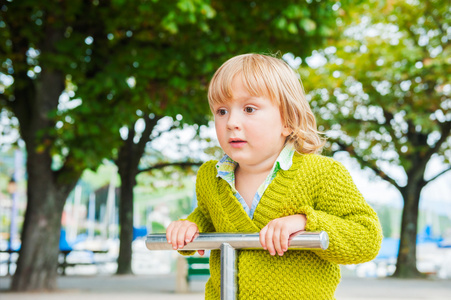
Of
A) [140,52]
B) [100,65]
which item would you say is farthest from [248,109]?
[100,65]

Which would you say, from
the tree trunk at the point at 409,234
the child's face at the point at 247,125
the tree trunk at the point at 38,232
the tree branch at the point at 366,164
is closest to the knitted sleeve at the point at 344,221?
the child's face at the point at 247,125

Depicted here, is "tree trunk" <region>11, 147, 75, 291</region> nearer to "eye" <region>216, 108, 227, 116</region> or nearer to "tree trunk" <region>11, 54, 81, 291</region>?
"tree trunk" <region>11, 54, 81, 291</region>

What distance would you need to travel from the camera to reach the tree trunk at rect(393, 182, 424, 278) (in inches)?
653

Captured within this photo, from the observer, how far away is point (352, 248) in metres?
1.59

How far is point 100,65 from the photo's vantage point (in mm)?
9594

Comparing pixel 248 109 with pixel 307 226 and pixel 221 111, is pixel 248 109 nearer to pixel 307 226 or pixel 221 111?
pixel 221 111

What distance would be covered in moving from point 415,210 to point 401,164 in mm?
1603

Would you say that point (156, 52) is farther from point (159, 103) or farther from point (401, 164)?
point (401, 164)

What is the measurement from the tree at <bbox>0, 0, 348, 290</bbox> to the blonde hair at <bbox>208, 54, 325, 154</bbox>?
16.4 ft

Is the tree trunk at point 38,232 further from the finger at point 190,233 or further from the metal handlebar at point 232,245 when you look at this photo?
the metal handlebar at point 232,245

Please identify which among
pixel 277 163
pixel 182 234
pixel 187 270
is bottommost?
pixel 187 270

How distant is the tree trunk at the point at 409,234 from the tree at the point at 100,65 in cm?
970

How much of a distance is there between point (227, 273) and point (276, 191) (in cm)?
40

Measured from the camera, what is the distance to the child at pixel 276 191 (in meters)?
1.62
